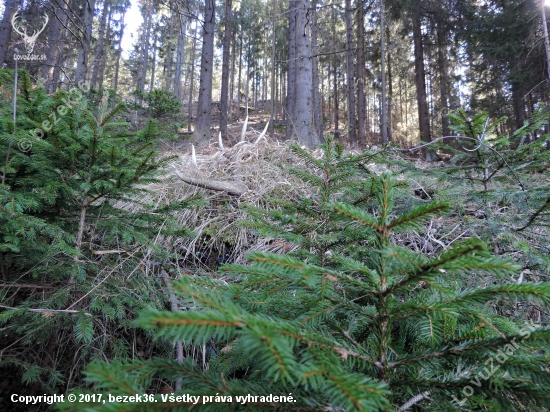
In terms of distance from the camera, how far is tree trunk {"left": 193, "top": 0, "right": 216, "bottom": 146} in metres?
7.68

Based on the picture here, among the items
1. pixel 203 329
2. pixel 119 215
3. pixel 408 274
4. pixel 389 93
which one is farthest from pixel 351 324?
pixel 389 93

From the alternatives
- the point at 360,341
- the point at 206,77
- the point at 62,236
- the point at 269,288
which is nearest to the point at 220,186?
the point at 62,236

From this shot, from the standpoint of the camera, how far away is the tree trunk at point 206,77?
768 centimetres

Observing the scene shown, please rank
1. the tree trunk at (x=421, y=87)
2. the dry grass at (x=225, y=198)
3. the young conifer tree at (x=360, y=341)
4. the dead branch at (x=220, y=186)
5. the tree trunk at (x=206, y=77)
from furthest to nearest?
the tree trunk at (x=421, y=87) → the tree trunk at (x=206, y=77) → the dead branch at (x=220, y=186) → the dry grass at (x=225, y=198) → the young conifer tree at (x=360, y=341)

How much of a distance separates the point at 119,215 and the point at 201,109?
7037 mm

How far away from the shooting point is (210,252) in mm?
2168

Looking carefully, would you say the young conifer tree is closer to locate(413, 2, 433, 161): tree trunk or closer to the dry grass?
the dry grass

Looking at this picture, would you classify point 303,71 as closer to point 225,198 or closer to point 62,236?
point 225,198

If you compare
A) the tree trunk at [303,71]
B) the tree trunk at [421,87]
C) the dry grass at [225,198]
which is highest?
the tree trunk at [421,87]

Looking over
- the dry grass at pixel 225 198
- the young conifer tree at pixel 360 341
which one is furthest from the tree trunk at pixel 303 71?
the young conifer tree at pixel 360 341

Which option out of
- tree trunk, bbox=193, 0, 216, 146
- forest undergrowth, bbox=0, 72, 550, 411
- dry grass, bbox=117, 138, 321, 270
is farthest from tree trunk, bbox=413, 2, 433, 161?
forest undergrowth, bbox=0, 72, 550, 411

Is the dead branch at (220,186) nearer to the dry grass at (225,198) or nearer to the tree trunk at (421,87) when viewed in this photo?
the dry grass at (225,198)

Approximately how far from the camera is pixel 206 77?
8.37 meters

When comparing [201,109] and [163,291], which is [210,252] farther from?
[201,109]
